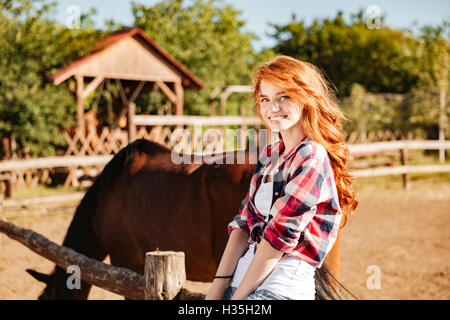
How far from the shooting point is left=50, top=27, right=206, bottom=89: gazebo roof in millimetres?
13406

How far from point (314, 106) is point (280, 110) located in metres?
0.12

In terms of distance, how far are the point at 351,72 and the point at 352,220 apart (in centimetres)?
1922

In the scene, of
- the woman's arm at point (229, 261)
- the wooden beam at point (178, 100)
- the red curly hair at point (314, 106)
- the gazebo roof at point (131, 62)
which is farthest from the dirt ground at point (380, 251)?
the wooden beam at point (178, 100)

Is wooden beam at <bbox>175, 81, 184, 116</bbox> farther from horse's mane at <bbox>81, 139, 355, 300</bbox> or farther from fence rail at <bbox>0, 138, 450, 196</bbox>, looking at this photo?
horse's mane at <bbox>81, 139, 355, 300</bbox>

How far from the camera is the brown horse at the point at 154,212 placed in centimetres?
292

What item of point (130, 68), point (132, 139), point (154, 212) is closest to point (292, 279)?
point (154, 212)

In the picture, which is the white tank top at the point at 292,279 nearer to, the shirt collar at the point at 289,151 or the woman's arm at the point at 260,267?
the woman's arm at the point at 260,267

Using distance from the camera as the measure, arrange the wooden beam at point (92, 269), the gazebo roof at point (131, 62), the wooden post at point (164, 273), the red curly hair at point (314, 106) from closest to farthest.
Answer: the red curly hair at point (314, 106) → the wooden post at point (164, 273) → the wooden beam at point (92, 269) → the gazebo roof at point (131, 62)

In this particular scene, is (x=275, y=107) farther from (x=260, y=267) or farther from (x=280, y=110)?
(x=260, y=267)

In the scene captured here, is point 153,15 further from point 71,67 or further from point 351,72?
point 351,72

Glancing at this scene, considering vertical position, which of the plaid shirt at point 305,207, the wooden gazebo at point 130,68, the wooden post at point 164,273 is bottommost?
the wooden post at point 164,273

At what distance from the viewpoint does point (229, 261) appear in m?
1.62

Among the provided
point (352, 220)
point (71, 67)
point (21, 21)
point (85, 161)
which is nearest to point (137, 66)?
point (71, 67)

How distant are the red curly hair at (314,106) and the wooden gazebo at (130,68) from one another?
38.4 ft
